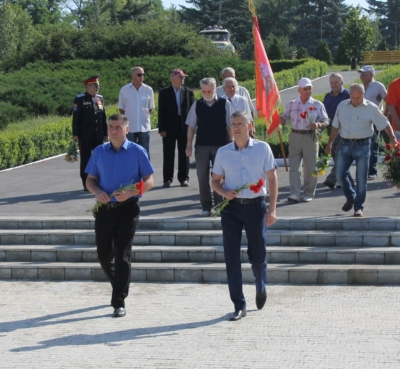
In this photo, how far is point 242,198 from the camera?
7.79 m

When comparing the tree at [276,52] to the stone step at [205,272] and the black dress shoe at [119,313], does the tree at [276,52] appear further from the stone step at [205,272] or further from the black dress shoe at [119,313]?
the black dress shoe at [119,313]

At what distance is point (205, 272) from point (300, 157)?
3.12 metres

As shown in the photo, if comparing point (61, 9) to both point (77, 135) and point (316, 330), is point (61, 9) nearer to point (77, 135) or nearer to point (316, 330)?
point (77, 135)

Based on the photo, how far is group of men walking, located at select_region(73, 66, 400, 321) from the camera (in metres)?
7.85

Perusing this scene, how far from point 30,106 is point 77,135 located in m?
15.5

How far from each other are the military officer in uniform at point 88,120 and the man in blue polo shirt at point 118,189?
202 inches

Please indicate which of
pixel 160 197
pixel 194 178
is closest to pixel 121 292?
pixel 160 197

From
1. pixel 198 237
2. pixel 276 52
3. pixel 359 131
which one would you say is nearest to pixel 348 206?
pixel 359 131

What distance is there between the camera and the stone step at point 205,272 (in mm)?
9133

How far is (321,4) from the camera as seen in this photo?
77500 mm

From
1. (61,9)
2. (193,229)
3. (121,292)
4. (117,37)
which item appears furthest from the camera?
(61,9)

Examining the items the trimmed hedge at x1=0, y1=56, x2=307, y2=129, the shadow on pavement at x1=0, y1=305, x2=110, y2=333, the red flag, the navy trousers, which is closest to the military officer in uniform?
the red flag

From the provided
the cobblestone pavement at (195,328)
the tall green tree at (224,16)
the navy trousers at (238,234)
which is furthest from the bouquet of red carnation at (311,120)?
the tall green tree at (224,16)

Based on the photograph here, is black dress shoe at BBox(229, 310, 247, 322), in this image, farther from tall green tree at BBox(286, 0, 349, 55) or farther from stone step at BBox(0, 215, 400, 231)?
tall green tree at BBox(286, 0, 349, 55)
